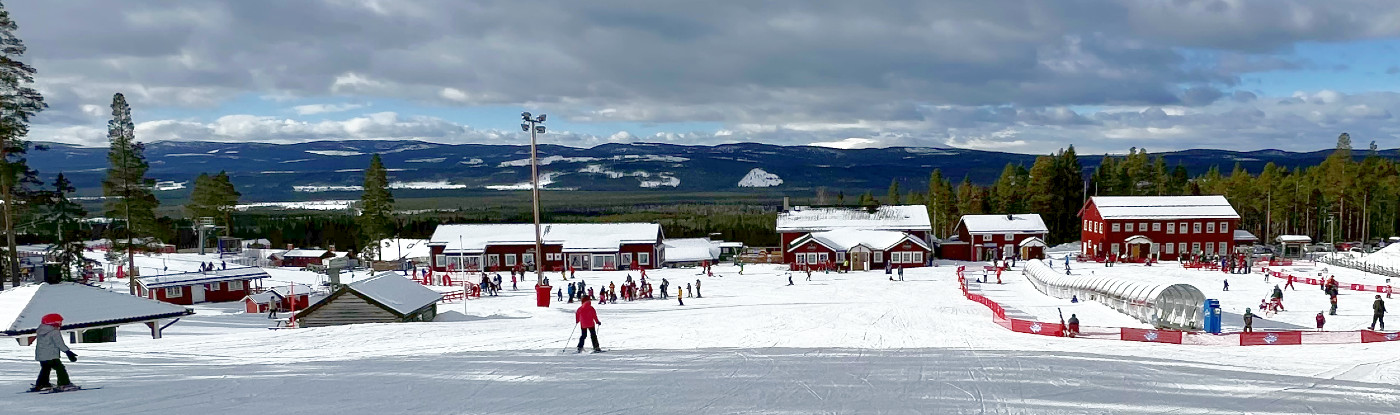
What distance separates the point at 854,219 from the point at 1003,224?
10.4 m

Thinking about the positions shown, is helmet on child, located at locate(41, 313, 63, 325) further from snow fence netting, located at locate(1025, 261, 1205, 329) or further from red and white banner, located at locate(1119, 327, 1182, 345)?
snow fence netting, located at locate(1025, 261, 1205, 329)

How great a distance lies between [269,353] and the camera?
54.1 feet

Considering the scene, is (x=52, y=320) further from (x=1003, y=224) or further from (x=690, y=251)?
(x=690, y=251)

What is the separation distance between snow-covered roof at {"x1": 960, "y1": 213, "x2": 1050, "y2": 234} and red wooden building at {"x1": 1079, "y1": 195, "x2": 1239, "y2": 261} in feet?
14.2

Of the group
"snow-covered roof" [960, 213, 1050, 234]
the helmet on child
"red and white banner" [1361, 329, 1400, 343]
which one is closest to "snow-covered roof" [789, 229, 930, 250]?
"snow-covered roof" [960, 213, 1050, 234]

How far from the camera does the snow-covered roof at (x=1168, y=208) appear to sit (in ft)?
189

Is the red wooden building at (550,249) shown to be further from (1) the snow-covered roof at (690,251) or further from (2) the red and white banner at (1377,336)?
(2) the red and white banner at (1377,336)

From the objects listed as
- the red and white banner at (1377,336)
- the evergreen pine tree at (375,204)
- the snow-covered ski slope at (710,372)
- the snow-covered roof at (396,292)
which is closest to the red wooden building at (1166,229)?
the red and white banner at (1377,336)

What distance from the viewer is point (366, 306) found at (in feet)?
80.9

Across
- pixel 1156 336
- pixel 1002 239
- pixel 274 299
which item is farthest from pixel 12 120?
pixel 1002 239

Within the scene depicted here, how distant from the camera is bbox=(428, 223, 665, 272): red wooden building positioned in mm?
56844

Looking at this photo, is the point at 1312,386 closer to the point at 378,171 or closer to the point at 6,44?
the point at 6,44

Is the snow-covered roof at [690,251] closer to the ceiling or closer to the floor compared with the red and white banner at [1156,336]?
closer to the floor

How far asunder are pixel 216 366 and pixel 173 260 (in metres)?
49.0
